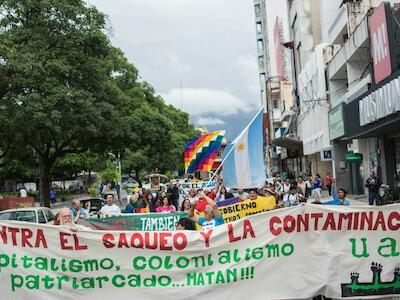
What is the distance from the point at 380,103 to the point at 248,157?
9.25 m

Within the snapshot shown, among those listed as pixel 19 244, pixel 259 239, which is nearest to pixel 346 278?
pixel 259 239

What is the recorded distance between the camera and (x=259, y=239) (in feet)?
24.1

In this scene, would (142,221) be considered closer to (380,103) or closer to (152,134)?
(380,103)

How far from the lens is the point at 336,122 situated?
30.5 meters

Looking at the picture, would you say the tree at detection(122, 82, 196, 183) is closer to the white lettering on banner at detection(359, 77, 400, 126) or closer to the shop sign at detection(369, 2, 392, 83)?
the white lettering on banner at detection(359, 77, 400, 126)

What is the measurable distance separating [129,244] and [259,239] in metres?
1.69

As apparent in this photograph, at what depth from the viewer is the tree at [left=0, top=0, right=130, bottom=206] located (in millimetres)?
22766

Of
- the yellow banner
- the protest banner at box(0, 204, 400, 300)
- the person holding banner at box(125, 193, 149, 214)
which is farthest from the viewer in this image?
the person holding banner at box(125, 193, 149, 214)

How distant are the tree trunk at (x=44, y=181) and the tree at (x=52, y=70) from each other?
361 centimetres

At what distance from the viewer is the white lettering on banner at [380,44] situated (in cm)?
1909

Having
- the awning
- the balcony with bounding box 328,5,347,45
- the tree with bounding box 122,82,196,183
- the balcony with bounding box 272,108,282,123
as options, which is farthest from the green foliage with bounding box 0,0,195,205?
the balcony with bounding box 272,108,282,123

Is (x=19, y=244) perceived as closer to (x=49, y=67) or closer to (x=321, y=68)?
(x=49, y=67)

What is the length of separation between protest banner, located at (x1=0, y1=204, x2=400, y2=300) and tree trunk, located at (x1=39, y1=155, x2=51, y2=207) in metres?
22.6

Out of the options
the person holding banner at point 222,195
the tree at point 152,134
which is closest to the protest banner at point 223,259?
the person holding banner at point 222,195
